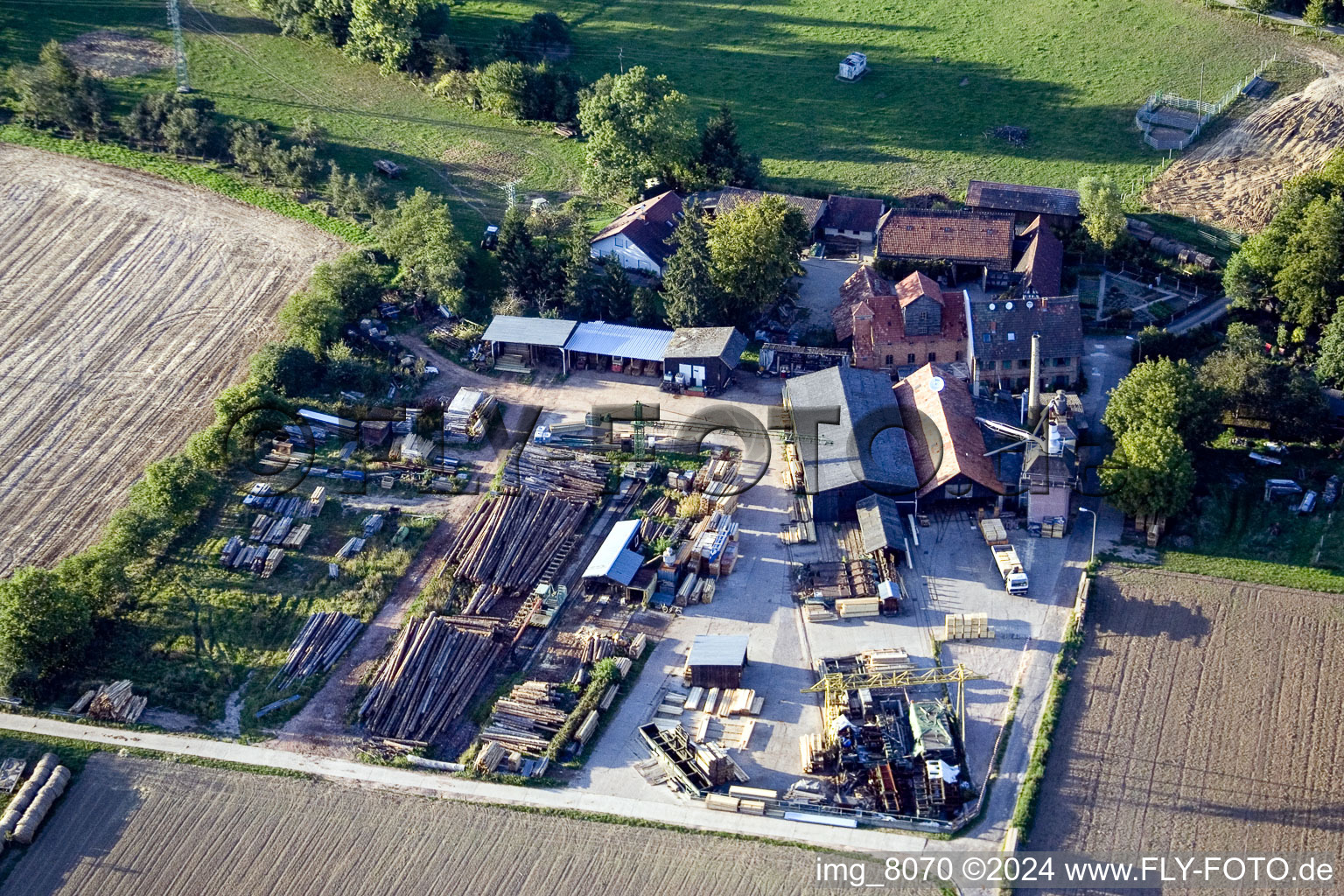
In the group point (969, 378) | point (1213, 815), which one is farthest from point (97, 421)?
point (1213, 815)

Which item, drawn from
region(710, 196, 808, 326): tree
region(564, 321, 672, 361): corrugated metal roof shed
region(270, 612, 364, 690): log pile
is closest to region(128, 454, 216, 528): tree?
region(270, 612, 364, 690): log pile

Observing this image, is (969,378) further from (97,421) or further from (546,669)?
(97,421)

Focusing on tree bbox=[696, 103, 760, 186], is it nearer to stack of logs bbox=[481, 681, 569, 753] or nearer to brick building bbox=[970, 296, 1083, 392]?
brick building bbox=[970, 296, 1083, 392]

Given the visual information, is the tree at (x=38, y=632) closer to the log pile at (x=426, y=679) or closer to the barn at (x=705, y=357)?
the log pile at (x=426, y=679)

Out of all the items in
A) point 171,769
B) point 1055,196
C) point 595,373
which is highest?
point 1055,196

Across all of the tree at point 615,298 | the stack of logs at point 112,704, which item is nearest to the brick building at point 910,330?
the tree at point 615,298

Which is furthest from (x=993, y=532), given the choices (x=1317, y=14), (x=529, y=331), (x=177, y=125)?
(x=177, y=125)

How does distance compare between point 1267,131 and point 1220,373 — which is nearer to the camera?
point 1220,373

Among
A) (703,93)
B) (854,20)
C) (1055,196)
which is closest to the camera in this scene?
(1055,196)
